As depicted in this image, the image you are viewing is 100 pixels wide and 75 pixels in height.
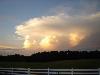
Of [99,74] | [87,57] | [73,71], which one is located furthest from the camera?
[87,57]

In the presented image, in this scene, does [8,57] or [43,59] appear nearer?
[43,59]

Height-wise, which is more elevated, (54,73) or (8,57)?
(8,57)

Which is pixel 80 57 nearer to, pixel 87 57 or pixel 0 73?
pixel 87 57

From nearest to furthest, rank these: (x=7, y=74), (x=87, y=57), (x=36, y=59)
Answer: (x=7, y=74) → (x=87, y=57) → (x=36, y=59)

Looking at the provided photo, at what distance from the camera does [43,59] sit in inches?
3091

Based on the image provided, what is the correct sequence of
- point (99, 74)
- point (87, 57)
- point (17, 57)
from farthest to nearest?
point (17, 57) → point (87, 57) → point (99, 74)

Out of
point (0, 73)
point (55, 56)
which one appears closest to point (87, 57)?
point (55, 56)

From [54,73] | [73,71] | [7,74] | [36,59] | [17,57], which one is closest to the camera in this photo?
[73,71]

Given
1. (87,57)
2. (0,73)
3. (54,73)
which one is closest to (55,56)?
(87,57)

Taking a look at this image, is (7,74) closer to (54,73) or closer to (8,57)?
(54,73)

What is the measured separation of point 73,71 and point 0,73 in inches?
444

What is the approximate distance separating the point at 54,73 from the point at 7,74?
7.41 m

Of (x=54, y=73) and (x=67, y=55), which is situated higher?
(x=67, y=55)

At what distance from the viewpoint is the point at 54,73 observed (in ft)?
94.3
